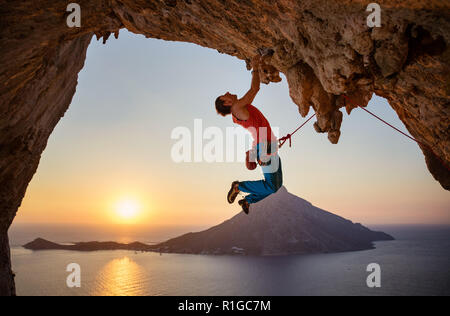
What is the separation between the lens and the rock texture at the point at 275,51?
3100 millimetres

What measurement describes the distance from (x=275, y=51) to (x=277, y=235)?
118m

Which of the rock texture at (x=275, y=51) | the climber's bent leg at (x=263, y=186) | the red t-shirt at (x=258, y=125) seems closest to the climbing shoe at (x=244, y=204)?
the climber's bent leg at (x=263, y=186)

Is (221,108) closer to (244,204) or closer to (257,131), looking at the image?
(257,131)

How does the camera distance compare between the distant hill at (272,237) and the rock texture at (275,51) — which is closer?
the rock texture at (275,51)

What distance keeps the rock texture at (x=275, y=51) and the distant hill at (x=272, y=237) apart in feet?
362

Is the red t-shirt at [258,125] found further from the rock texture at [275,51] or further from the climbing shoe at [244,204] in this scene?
the climbing shoe at [244,204]

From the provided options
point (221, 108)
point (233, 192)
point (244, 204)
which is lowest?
point (244, 204)

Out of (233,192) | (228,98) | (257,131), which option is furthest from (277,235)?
(228,98)

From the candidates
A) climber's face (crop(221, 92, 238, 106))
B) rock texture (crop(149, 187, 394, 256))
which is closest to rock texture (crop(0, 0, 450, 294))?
climber's face (crop(221, 92, 238, 106))

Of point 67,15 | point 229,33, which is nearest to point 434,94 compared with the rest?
point 229,33

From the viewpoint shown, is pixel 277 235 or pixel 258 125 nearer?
pixel 258 125

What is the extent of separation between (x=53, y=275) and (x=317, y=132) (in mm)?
90412

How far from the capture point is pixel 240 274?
78.2m

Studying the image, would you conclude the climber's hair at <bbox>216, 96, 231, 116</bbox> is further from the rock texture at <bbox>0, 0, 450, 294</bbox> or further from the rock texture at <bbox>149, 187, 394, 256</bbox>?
the rock texture at <bbox>149, 187, 394, 256</bbox>
